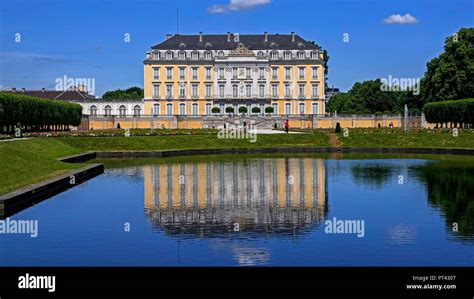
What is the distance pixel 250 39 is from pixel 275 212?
77.6 meters

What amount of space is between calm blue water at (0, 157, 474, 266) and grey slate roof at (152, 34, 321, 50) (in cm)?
6679

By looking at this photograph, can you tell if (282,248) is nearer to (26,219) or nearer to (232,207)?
(232,207)

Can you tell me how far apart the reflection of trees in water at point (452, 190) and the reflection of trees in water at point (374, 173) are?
0.93 metres

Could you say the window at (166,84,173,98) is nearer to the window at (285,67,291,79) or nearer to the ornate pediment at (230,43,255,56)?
the ornate pediment at (230,43,255,56)

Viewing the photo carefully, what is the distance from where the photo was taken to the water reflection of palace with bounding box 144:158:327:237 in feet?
44.3

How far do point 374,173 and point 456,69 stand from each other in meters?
45.7

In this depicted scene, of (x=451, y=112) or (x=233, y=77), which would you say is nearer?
(x=451, y=112)

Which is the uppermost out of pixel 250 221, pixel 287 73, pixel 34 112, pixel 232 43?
pixel 232 43

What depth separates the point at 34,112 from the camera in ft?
179

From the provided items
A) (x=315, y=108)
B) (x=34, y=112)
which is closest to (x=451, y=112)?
(x=315, y=108)

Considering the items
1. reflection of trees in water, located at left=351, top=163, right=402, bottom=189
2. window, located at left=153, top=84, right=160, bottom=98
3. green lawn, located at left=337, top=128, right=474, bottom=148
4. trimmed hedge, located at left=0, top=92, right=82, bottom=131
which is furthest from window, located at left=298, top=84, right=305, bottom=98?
reflection of trees in water, located at left=351, top=163, right=402, bottom=189

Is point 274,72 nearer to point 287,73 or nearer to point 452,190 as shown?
point 287,73
